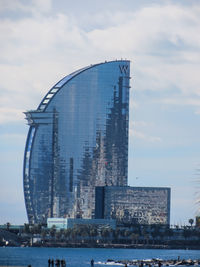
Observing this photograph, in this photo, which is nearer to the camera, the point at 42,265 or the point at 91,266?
the point at 42,265

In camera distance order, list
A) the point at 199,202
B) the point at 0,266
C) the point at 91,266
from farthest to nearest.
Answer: the point at 91,266
the point at 0,266
the point at 199,202

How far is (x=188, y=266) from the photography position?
19788 centimetres

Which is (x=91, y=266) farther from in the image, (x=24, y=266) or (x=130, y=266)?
(x=24, y=266)

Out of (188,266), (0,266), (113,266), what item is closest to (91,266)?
(113,266)

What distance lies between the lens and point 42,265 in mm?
181875

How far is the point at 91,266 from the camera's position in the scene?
19512 cm

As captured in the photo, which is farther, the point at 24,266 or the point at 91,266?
the point at 91,266

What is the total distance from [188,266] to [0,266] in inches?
1909

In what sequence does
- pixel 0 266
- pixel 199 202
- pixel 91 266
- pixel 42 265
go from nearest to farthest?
pixel 199 202
pixel 0 266
pixel 42 265
pixel 91 266

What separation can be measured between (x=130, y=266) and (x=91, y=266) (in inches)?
337

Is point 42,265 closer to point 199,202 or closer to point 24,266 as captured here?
point 24,266

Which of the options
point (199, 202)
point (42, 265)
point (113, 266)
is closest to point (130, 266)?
point (113, 266)

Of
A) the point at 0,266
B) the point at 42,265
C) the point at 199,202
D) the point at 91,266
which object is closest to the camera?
the point at 199,202

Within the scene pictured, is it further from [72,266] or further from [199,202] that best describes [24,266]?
[199,202]
